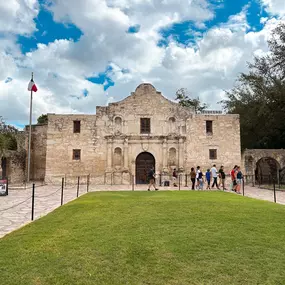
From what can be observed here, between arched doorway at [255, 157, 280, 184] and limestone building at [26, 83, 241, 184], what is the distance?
10.6ft

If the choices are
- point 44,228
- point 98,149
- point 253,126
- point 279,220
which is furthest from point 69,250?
point 253,126

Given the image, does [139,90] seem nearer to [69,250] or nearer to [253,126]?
[253,126]

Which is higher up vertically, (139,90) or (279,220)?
(139,90)

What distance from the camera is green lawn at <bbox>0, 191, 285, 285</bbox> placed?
4.01 metres

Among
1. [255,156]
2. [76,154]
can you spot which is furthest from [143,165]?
[255,156]

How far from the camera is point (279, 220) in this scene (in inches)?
289

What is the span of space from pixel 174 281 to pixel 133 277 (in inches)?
21.4

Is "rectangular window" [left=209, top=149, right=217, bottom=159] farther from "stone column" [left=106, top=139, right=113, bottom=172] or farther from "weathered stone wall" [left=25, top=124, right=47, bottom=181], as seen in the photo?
"weathered stone wall" [left=25, top=124, right=47, bottom=181]

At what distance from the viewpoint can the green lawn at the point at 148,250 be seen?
4.01m

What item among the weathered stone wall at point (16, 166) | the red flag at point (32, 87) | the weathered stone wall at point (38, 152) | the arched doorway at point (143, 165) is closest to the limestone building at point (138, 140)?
the arched doorway at point (143, 165)

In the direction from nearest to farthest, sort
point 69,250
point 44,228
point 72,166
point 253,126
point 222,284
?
1. point 222,284
2. point 69,250
3. point 44,228
4. point 72,166
5. point 253,126

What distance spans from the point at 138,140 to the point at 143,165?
2083 mm

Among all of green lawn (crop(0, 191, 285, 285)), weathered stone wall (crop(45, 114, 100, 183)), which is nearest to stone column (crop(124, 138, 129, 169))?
weathered stone wall (crop(45, 114, 100, 183))

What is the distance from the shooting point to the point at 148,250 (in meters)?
5.01
